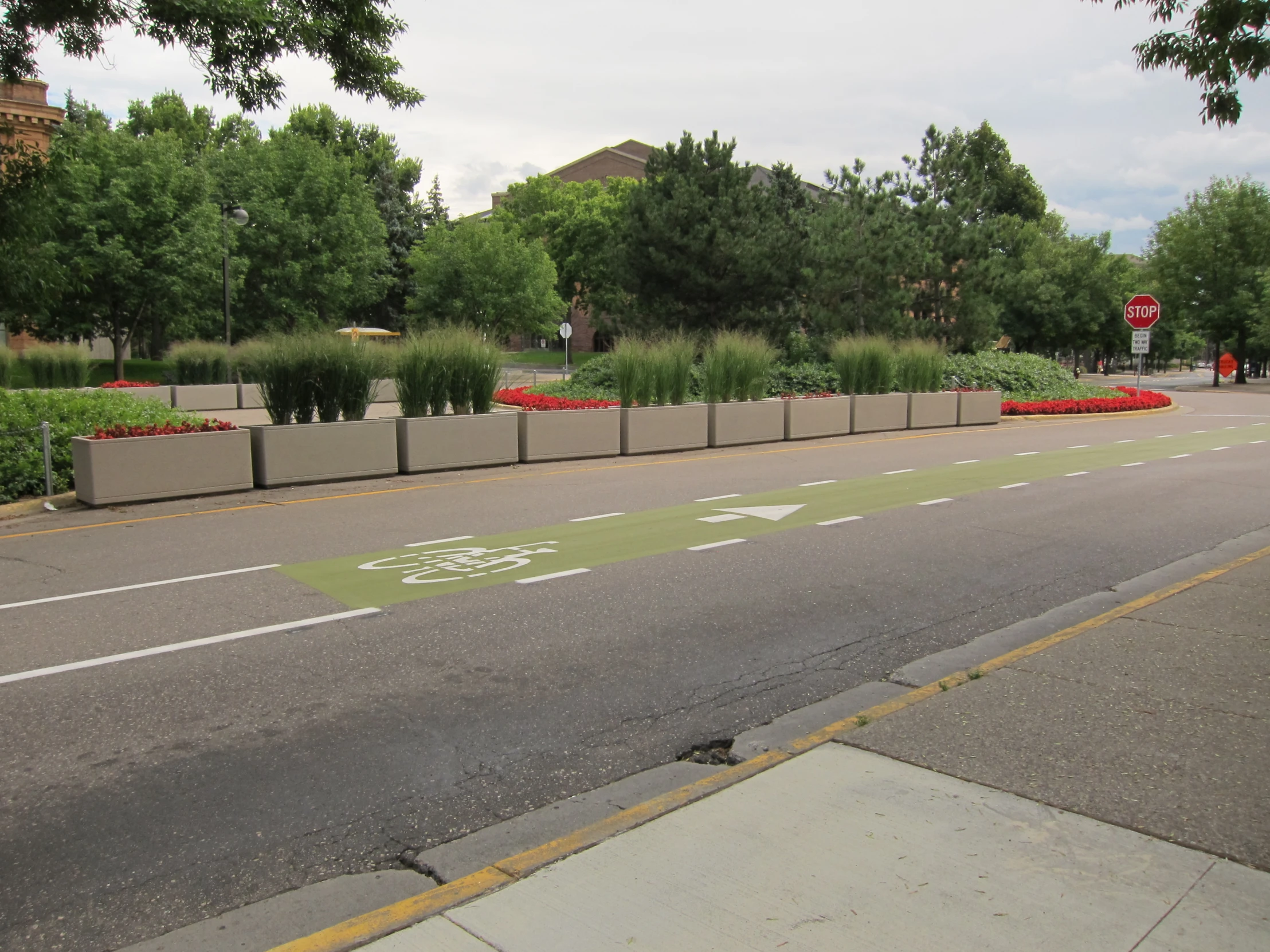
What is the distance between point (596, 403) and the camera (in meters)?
20.7

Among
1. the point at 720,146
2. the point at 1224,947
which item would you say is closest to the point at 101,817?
the point at 1224,947

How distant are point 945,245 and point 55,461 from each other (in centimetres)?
2752

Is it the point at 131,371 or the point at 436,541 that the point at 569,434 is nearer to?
the point at 436,541

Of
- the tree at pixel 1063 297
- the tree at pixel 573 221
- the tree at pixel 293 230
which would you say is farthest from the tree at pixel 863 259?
the tree at pixel 573 221

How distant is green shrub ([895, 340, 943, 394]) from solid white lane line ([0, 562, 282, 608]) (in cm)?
1860

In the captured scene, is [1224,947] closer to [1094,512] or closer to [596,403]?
[1094,512]

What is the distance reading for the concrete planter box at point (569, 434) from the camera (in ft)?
52.9

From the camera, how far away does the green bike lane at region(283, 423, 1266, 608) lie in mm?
7980

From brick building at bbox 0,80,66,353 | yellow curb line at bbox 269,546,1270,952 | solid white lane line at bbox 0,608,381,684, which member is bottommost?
yellow curb line at bbox 269,546,1270,952

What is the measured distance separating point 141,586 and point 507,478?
6.95 m

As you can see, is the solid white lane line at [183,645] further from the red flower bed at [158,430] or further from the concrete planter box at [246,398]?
the concrete planter box at [246,398]

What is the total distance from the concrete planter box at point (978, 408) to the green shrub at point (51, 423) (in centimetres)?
1833

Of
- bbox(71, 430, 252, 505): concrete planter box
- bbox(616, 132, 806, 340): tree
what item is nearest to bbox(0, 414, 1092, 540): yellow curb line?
bbox(71, 430, 252, 505): concrete planter box

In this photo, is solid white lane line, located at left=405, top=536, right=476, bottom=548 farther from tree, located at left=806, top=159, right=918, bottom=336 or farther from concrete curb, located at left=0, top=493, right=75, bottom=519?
tree, located at left=806, top=159, right=918, bottom=336
